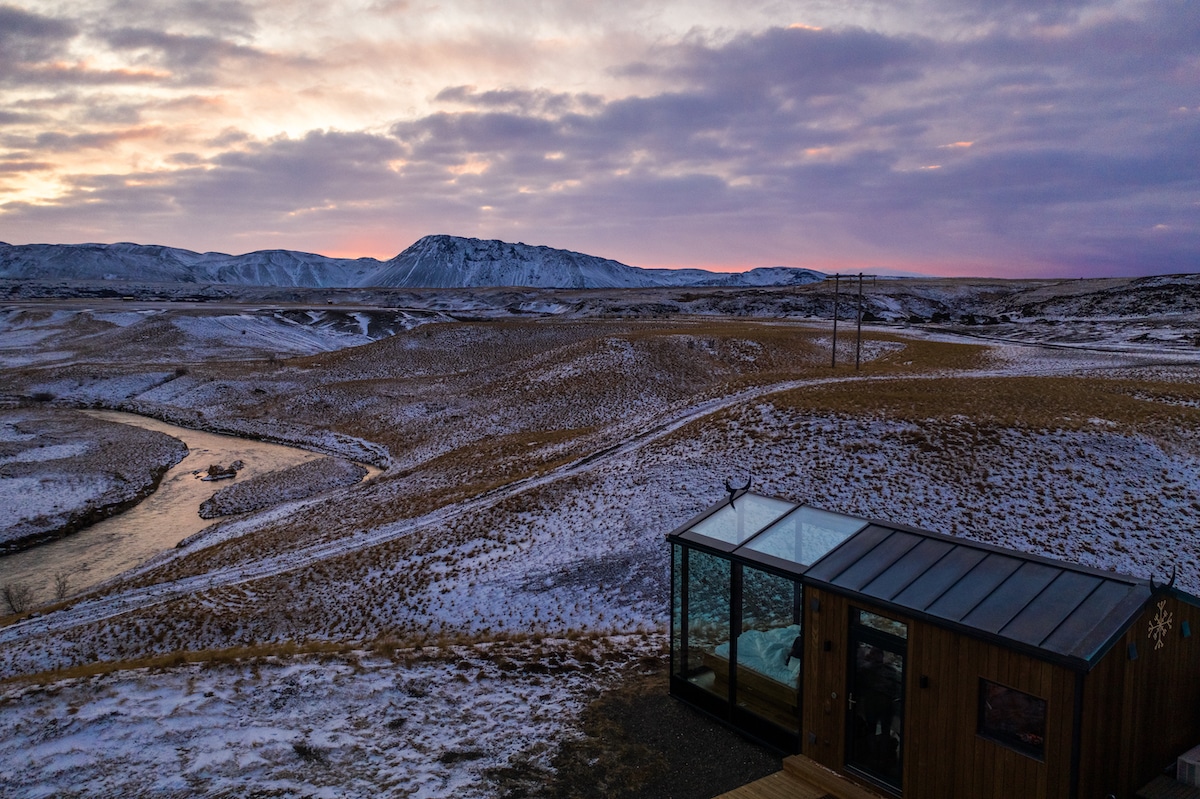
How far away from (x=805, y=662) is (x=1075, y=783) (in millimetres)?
3819

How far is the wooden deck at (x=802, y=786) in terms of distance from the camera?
10.9 m

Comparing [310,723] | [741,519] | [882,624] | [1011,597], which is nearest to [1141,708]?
[1011,597]

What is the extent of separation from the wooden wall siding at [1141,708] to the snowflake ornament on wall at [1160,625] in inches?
2.3

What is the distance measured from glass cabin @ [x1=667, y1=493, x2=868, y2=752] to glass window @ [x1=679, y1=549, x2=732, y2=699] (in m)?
0.02

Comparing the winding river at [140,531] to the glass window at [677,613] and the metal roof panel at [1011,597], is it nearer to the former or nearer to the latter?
the glass window at [677,613]

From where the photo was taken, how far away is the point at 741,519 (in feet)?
44.4

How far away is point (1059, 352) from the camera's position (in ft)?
175

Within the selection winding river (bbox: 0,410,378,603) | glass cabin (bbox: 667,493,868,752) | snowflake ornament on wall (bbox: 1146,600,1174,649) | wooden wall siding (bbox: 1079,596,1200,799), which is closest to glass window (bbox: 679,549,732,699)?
glass cabin (bbox: 667,493,868,752)

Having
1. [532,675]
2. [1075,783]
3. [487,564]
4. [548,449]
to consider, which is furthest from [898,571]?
[548,449]

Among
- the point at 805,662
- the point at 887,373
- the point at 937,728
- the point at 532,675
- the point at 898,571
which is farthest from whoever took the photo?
the point at 887,373

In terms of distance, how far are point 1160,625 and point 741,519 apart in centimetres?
634

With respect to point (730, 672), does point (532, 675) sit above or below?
below

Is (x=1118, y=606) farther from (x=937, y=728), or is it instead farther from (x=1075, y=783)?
(x=937, y=728)

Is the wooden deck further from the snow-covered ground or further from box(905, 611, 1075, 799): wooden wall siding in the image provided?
the snow-covered ground
